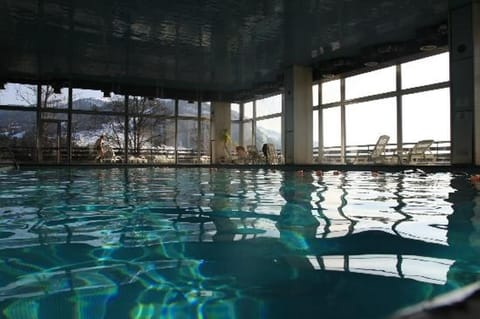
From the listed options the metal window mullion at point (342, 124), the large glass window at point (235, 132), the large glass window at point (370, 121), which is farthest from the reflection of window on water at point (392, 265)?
the large glass window at point (235, 132)

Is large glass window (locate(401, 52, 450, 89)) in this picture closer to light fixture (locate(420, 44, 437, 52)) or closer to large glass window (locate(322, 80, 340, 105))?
light fixture (locate(420, 44, 437, 52))

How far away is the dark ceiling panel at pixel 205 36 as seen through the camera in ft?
29.1

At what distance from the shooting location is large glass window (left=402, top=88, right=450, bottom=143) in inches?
475

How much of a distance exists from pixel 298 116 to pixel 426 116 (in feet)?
12.4

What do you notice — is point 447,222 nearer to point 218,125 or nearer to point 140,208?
point 140,208

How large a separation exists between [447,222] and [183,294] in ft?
5.84

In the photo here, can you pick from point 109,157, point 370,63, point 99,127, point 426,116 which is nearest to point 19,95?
point 99,127

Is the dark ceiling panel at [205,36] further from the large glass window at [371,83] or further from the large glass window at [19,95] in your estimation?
the large glass window at [371,83]

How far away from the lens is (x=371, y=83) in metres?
14.1

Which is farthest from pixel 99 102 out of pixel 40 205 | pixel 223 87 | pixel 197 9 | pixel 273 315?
pixel 273 315

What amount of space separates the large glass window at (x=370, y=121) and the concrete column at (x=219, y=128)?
19.8 ft

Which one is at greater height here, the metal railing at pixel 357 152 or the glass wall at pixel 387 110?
the glass wall at pixel 387 110

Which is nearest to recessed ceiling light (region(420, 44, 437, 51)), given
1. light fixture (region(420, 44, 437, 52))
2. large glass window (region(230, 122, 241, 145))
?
light fixture (region(420, 44, 437, 52))

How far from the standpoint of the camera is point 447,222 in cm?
243
